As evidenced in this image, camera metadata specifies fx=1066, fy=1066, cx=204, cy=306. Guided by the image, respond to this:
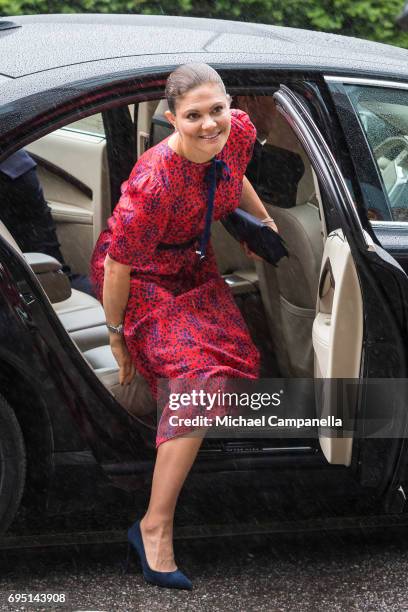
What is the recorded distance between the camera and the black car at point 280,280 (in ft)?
8.45

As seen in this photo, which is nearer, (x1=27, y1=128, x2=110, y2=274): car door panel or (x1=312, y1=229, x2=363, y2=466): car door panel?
(x1=312, y1=229, x2=363, y2=466): car door panel

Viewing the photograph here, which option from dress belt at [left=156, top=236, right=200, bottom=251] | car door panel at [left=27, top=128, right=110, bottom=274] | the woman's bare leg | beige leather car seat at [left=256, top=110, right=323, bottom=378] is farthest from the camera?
car door panel at [left=27, top=128, right=110, bottom=274]

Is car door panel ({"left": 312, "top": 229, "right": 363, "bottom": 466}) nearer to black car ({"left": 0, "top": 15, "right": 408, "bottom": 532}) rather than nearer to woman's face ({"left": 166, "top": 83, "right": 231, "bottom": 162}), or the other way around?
black car ({"left": 0, "top": 15, "right": 408, "bottom": 532})

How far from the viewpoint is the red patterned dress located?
8.77ft

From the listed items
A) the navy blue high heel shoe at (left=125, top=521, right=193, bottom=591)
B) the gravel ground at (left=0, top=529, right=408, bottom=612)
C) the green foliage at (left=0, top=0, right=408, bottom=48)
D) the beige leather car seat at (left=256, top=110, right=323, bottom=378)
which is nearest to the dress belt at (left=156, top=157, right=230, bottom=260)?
the beige leather car seat at (left=256, top=110, right=323, bottom=378)

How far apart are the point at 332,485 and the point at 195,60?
1190 mm

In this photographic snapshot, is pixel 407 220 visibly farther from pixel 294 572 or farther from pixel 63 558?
pixel 63 558

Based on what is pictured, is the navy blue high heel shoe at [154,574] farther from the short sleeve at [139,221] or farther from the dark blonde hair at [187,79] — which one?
Answer: the dark blonde hair at [187,79]

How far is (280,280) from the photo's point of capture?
3.29 meters

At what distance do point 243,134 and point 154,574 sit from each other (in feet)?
3.91

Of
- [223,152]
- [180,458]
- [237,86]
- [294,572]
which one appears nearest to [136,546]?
[180,458]

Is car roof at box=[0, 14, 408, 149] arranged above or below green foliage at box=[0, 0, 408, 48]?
above

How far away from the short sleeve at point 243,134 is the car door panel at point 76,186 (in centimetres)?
117

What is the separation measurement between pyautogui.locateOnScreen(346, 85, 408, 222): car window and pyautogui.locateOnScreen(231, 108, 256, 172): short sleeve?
0.94ft
